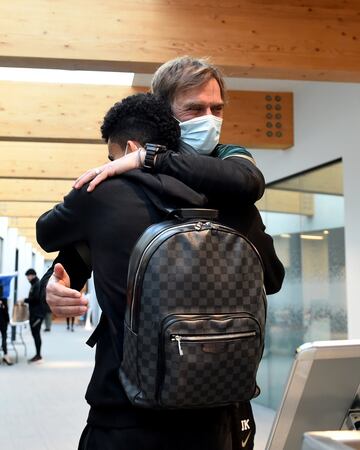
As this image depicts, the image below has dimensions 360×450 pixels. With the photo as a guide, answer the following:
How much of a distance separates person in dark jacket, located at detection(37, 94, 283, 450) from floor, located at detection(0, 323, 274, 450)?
4.11 metres

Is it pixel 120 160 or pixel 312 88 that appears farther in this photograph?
pixel 312 88

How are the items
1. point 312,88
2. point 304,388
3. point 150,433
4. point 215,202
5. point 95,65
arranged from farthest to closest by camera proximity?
1. point 312,88
2. point 95,65
3. point 215,202
4. point 150,433
5. point 304,388

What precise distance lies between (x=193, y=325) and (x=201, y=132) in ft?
1.54

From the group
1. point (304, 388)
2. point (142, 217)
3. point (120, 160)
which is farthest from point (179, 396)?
point (120, 160)

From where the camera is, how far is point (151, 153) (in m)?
1.21

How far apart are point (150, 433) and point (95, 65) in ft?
10.5

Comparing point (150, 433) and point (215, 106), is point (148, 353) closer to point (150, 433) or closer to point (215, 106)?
point (150, 433)

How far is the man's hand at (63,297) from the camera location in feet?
4.05

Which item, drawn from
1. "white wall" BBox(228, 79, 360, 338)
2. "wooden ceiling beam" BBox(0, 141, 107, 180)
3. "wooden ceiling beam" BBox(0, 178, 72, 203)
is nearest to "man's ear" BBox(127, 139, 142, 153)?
"white wall" BBox(228, 79, 360, 338)

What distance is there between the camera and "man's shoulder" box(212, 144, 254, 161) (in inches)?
53.9

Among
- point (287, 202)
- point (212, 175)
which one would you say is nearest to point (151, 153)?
point (212, 175)

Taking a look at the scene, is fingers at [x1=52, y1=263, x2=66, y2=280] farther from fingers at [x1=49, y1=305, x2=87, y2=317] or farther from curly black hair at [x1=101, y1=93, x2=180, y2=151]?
curly black hair at [x1=101, y1=93, x2=180, y2=151]

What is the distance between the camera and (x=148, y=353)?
106 centimetres

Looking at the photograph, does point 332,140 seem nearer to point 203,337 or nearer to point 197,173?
point 197,173
